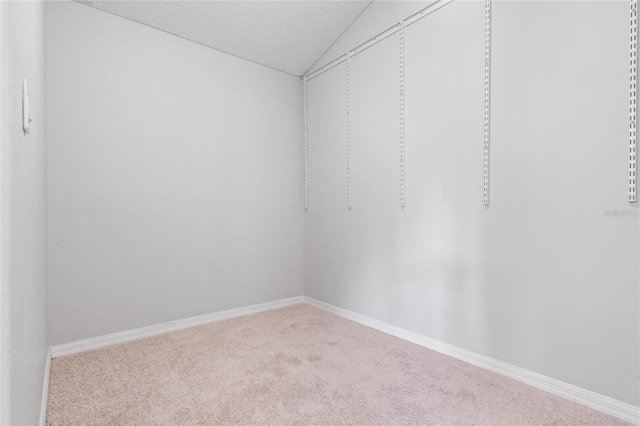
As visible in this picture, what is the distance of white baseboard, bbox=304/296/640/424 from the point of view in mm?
1478

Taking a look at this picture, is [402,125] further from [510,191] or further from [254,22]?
[254,22]

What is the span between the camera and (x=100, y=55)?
226 cm

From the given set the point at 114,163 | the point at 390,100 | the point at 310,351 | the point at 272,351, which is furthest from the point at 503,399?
the point at 114,163

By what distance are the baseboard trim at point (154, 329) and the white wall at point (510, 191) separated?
970 millimetres

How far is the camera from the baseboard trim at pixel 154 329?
7.02 feet

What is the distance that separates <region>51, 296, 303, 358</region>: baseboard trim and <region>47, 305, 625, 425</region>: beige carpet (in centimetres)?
7

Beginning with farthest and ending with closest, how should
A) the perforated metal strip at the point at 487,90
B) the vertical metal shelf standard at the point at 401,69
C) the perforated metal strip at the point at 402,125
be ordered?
the perforated metal strip at the point at 402,125
the vertical metal shelf standard at the point at 401,69
the perforated metal strip at the point at 487,90

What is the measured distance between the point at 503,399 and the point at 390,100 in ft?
6.77

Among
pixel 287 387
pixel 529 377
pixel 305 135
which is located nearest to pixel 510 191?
pixel 529 377

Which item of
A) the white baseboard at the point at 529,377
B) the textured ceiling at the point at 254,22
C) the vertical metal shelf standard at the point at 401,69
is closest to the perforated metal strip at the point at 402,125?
the vertical metal shelf standard at the point at 401,69

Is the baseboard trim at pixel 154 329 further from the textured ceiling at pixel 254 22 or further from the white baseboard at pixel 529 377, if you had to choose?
the textured ceiling at pixel 254 22

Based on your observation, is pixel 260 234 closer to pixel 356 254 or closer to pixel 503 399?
pixel 356 254

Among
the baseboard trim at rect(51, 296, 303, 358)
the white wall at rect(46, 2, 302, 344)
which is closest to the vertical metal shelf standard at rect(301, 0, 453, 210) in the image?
the white wall at rect(46, 2, 302, 344)

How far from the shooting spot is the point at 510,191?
183 cm
